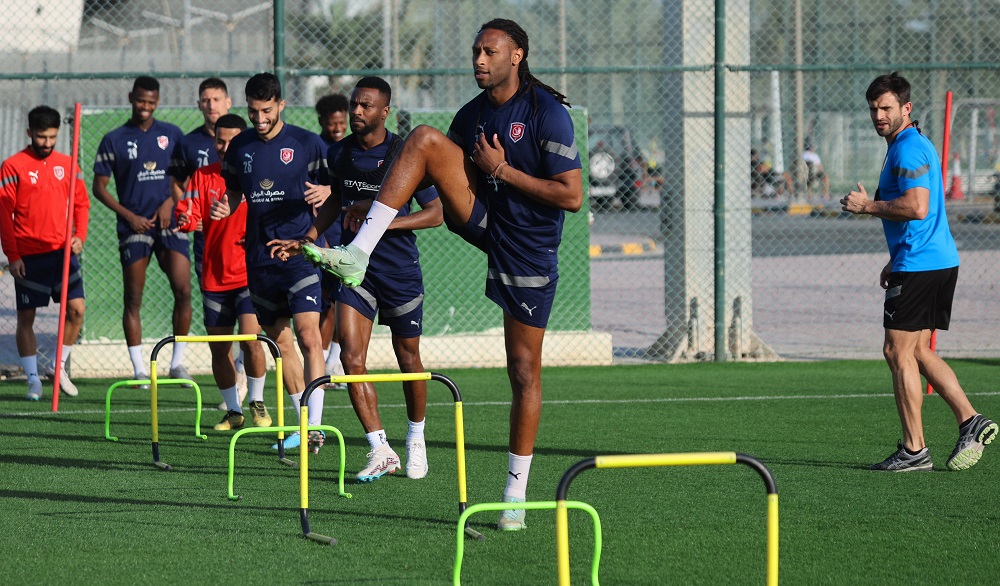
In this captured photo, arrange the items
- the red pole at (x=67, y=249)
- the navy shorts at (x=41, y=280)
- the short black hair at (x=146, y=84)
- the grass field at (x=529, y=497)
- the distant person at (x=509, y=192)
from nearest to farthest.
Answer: the grass field at (x=529, y=497) < the distant person at (x=509, y=192) < the red pole at (x=67, y=249) < the navy shorts at (x=41, y=280) < the short black hair at (x=146, y=84)

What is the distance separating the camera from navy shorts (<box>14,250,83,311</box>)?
10.2 meters

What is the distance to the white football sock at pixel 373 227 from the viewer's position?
17.7 ft

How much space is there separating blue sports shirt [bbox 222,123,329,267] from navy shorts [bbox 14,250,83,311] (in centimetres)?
330

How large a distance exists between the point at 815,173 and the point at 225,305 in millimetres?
25144

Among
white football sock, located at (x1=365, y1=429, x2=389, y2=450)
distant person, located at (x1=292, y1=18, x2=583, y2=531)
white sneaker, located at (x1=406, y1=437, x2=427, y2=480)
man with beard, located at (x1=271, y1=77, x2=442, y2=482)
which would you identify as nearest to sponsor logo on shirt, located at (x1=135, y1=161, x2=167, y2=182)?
man with beard, located at (x1=271, y1=77, x2=442, y2=482)

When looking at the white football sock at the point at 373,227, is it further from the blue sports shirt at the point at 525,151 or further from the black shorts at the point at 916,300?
the black shorts at the point at 916,300

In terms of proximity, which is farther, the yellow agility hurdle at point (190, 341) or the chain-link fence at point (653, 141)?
the chain-link fence at point (653, 141)

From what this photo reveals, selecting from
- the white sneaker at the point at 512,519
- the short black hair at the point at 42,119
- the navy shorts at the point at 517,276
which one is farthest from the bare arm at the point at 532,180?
the short black hair at the point at 42,119

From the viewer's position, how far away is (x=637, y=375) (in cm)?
1114

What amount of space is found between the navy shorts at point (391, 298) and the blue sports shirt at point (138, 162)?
4.17m

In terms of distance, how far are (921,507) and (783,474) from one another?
967mm

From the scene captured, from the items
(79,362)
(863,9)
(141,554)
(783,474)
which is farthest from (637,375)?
(863,9)

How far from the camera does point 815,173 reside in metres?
31.3

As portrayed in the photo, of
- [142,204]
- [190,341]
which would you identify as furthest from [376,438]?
[142,204]
